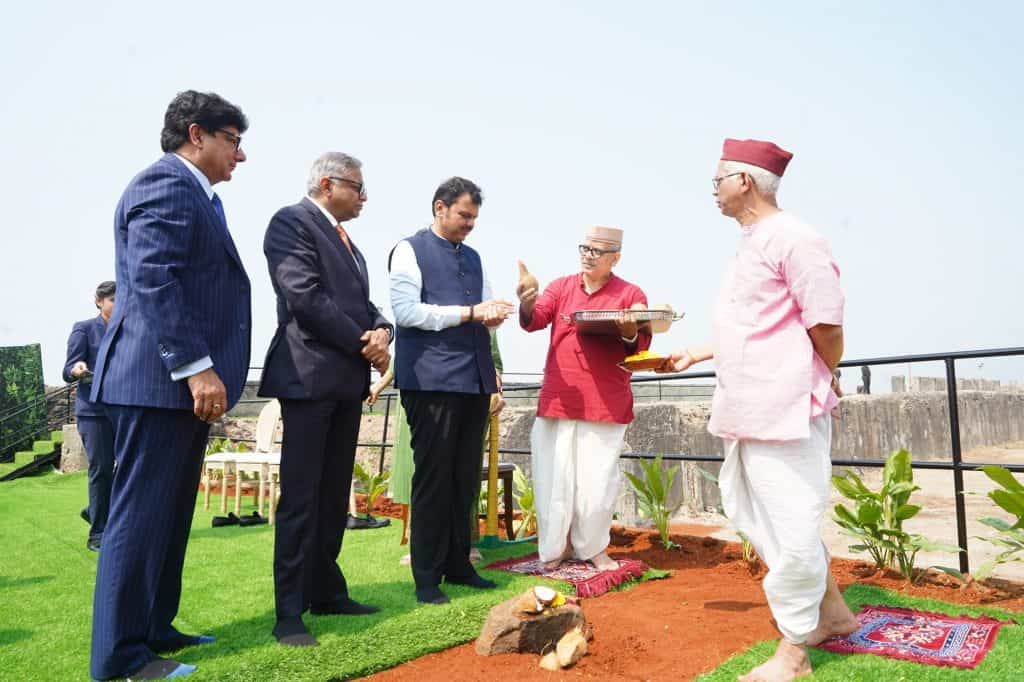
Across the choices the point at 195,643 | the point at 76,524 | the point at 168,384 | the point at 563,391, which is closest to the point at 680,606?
the point at 563,391

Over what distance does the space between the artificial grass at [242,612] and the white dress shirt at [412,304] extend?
1194 mm

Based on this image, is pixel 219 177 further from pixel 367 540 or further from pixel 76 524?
pixel 76 524

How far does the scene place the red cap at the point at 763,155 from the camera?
2.37 m

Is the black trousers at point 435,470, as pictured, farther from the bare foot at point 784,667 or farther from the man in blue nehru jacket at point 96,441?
the man in blue nehru jacket at point 96,441

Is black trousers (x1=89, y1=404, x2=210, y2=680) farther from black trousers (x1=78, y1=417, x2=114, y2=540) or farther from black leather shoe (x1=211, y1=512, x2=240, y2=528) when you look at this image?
black leather shoe (x1=211, y1=512, x2=240, y2=528)

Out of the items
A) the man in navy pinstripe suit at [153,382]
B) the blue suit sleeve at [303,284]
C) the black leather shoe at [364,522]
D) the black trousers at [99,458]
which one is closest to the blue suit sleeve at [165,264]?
the man in navy pinstripe suit at [153,382]

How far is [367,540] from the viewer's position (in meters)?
4.90

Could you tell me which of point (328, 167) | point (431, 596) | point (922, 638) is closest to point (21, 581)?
point (431, 596)

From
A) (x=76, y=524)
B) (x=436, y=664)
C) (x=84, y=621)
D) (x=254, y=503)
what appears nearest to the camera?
(x=436, y=664)

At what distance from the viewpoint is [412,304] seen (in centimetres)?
322

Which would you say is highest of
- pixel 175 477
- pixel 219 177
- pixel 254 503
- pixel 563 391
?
pixel 219 177

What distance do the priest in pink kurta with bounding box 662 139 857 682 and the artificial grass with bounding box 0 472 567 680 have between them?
1.19 metres

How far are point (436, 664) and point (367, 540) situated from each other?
249 cm

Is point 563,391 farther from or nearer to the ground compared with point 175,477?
farther from the ground
